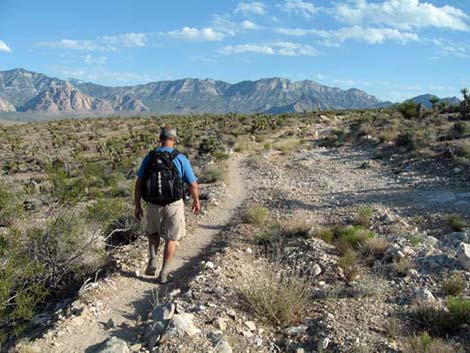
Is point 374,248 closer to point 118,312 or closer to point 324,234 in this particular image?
point 324,234

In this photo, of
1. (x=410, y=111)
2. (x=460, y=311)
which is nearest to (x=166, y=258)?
(x=460, y=311)

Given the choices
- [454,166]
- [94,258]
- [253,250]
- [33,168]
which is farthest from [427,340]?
[33,168]

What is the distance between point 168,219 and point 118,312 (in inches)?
54.5

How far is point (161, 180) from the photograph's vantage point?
603 cm

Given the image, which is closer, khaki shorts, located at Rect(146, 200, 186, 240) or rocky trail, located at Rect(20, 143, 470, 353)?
rocky trail, located at Rect(20, 143, 470, 353)

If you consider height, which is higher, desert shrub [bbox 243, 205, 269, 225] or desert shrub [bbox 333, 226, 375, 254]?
desert shrub [bbox 333, 226, 375, 254]

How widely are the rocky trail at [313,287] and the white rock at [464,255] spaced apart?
0.14 ft

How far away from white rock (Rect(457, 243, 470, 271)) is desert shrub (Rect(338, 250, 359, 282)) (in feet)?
4.67

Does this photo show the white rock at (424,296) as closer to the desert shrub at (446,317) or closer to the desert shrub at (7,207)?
the desert shrub at (446,317)

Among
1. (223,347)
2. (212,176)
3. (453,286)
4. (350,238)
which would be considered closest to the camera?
(223,347)

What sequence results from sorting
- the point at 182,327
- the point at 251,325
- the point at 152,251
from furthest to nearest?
the point at 152,251
the point at 251,325
the point at 182,327

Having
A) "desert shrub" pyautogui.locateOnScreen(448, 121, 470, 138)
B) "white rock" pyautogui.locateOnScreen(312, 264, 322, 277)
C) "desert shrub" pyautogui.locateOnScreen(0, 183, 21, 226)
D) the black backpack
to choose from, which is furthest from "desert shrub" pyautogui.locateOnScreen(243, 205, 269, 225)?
"desert shrub" pyautogui.locateOnScreen(448, 121, 470, 138)

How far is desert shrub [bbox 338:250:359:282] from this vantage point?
633 cm

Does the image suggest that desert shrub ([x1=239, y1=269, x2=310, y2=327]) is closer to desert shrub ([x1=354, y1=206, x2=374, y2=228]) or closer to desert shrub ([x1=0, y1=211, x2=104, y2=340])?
desert shrub ([x1=0, y1=211, x2=104, y2=340])
